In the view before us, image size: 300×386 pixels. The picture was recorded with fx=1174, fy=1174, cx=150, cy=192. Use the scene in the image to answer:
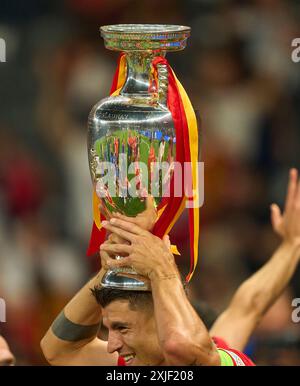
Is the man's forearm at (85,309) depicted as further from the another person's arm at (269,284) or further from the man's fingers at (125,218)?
the another person's arm at (269,284)

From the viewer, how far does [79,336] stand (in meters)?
4.03

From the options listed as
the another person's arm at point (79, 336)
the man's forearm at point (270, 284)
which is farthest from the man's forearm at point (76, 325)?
the man's forearm at point (270, 284)

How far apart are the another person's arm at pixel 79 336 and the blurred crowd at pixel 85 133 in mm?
1931

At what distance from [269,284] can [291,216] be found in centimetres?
28

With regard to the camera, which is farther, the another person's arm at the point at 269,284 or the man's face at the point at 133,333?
the another person's arm at the point at 269,284

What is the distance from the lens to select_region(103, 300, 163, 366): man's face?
140 inches

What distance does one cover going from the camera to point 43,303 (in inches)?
246

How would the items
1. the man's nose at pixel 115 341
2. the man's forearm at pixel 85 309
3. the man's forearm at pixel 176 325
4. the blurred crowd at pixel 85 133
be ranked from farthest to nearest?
the blurred crowd at pixel 85 133 < the man's forearm at pixel 85 309 < the man's nose at pixel 115 341 < the man's forearm at pixel 176 325

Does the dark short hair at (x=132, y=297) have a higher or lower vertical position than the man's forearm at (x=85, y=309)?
higher

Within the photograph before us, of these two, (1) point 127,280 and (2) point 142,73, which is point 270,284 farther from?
(2) point 142,73

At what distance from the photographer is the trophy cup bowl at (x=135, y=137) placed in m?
3.41

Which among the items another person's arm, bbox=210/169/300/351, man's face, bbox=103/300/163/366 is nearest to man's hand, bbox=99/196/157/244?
man's face, bbox=103/300/163/366

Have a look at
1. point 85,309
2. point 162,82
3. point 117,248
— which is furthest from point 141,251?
point 85,309

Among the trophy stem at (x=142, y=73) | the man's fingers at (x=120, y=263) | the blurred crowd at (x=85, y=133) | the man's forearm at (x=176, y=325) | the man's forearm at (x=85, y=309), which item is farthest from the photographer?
the blurred crowd at (x=85, y=133)
